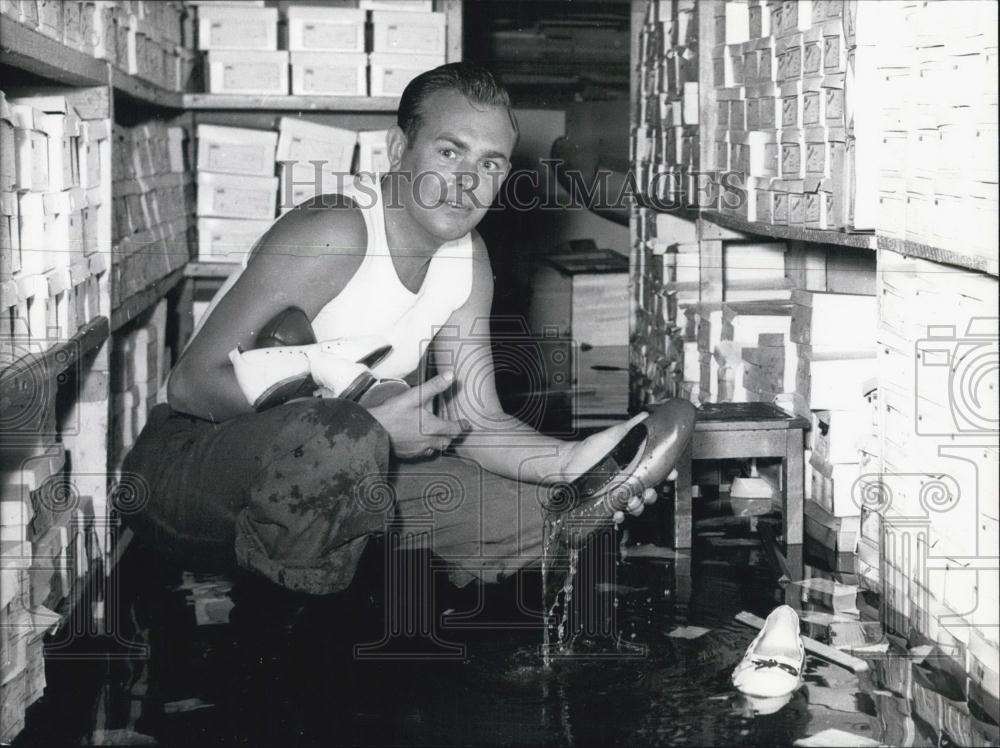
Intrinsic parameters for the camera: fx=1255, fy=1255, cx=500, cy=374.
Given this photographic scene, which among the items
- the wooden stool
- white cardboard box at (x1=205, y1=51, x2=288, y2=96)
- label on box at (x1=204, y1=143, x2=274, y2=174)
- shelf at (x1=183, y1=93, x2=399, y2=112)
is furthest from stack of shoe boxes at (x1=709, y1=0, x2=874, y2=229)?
label on box at (x1=204, y1=143, x2=274, y2=174)

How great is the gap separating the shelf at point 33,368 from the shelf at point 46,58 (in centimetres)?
56

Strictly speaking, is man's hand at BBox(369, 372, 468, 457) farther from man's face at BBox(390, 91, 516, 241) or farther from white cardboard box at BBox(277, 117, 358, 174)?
white cardboard box at BBox(277, 117, 358, 174)

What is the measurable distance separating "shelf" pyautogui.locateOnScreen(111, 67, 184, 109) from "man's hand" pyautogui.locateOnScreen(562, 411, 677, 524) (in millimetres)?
1528

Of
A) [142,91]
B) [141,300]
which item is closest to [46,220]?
[141,300]

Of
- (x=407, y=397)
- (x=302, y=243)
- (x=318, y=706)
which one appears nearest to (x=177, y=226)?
(x=302, y=243)

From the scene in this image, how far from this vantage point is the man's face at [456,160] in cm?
282

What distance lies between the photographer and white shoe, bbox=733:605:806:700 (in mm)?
2248

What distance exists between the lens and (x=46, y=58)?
246 centimetres

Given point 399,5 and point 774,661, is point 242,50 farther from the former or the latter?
point 774,661

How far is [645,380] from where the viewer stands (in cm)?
551

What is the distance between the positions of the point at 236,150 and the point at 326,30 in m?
0.53

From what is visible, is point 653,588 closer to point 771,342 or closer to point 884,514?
point 884,514

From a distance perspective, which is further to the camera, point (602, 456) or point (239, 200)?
point (239, 200)

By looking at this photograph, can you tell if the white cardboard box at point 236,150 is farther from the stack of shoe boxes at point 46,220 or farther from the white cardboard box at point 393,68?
the stack of shoe boxes at point 46,220
